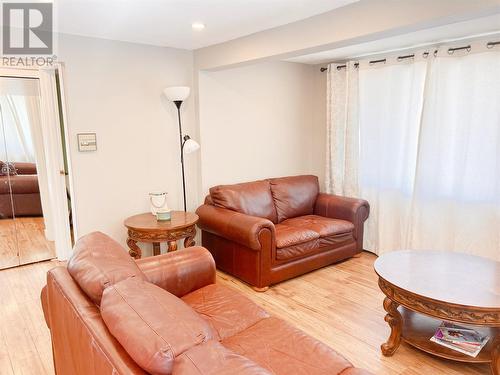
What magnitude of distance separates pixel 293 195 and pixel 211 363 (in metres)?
3.18

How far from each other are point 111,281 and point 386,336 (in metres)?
2.02

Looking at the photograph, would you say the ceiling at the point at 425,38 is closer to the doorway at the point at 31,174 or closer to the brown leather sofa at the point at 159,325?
the brown leather sofa at the point at 159,325

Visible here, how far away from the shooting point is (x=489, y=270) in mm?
2355

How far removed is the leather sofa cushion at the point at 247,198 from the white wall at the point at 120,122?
21.2 inches

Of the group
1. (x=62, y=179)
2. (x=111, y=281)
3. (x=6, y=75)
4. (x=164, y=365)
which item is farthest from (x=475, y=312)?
(x=6, y=75)

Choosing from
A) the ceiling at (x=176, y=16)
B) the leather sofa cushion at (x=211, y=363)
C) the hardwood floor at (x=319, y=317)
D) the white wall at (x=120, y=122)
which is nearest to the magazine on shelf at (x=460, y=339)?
the hardwood floor at (x=319, y=317)

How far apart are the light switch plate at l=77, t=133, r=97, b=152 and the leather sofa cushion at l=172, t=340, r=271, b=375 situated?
8.64ft

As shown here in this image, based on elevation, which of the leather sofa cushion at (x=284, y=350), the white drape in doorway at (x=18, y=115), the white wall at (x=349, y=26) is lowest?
the leather sofa cushion at (x=284, y=350)

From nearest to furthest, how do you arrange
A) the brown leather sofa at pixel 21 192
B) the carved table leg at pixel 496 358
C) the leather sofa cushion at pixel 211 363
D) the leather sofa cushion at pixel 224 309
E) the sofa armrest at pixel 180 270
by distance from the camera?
the leather sofa cushion at pixel 211 363, the leather sofa cushion at pixel 224 309, the carved table leg at pixel 496 358, the sofa armrest at pixel 180 270, the brown leather sofa at pixel 21 192

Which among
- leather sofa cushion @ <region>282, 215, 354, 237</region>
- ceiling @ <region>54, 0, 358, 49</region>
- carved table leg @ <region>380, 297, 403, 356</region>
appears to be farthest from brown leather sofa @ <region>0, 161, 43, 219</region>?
carved table leg @ <region>380, 297, 403, 356</region>

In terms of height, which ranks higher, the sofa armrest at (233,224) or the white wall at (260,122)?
the white wall at (260,122)

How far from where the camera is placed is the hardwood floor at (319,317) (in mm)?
2226

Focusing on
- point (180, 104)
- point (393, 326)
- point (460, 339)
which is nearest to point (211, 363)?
point (393, 326)

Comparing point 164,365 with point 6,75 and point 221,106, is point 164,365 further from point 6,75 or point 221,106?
point 6,75
